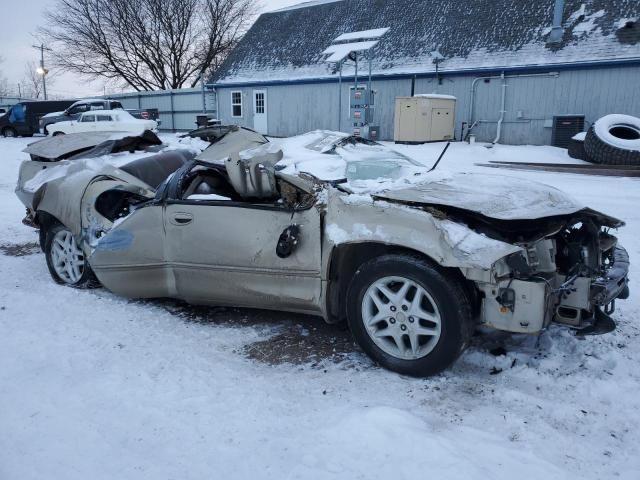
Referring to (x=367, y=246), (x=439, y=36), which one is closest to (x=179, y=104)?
(x=439, y=36)

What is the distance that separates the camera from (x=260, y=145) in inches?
168

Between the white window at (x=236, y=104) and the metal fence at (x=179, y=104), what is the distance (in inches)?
77.5

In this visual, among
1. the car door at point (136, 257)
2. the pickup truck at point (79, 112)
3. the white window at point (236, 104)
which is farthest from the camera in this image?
the white window at point (236, 104)

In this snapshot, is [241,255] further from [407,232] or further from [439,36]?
[439,36]

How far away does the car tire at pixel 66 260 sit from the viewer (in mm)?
4660

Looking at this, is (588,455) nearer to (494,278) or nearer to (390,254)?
(494,278)

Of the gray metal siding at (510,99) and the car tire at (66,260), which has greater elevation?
the gray metal siding at (510,99)

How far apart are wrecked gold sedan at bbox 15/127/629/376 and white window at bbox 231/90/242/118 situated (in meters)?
22.2

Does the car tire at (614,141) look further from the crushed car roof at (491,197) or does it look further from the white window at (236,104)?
the white window at (236,104)

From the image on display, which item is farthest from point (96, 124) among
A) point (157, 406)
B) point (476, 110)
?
point (157, 406)

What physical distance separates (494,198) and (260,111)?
75.0 feet

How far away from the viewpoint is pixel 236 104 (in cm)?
2581

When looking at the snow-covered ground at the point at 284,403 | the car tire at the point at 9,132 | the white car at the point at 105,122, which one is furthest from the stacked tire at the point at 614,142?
the car tire at the point at 9,132

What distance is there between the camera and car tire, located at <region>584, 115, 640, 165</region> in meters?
12.1
